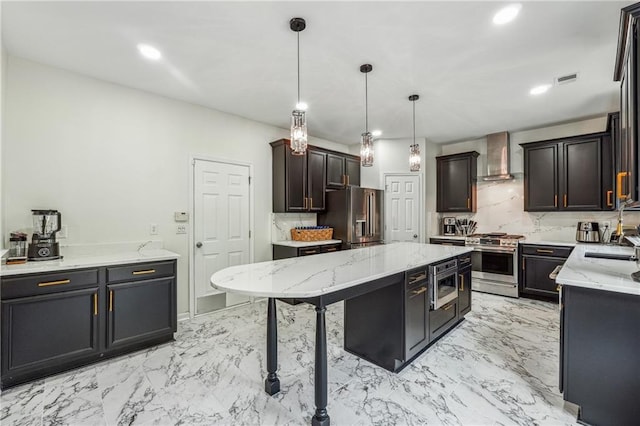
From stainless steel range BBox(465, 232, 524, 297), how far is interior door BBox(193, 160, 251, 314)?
3670mm

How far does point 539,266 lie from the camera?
13.9 ft

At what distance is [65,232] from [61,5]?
1967 millimetres

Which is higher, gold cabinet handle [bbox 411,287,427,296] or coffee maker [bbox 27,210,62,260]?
coffee maker [bbox 27,210,62,260]

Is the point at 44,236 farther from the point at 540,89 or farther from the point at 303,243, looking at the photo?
the point at 540,89

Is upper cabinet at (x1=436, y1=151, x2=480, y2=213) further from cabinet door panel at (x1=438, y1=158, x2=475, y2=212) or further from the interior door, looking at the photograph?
the interior door

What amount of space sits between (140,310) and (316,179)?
298cm

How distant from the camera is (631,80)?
1.58 meters

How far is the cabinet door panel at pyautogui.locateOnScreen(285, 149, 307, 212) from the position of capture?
4379 mm

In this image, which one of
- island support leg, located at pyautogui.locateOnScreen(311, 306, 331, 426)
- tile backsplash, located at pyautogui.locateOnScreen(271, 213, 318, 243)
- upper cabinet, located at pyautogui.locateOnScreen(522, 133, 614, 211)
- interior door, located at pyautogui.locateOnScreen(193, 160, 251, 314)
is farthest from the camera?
tile backsplash, located at pyautogui.locateOnScreen(271, 213, 318, 243)

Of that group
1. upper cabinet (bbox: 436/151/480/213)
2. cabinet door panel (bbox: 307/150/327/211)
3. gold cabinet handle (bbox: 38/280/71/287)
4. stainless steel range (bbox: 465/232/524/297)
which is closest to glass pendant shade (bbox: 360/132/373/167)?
cabinet door panel (bbox: 307/150/327/211)

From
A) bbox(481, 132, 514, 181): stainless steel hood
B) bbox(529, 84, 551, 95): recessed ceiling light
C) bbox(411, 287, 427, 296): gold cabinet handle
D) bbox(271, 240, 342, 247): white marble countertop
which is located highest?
bbox(529, 84, 551, 95): recessed ceiling light

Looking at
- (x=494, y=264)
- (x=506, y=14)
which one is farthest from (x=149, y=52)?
(x=494, y=264)

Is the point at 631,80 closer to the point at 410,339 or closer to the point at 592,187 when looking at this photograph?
the point at 410,339

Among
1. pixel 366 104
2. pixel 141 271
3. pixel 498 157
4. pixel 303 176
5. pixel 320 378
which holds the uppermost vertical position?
pixel 366 104
